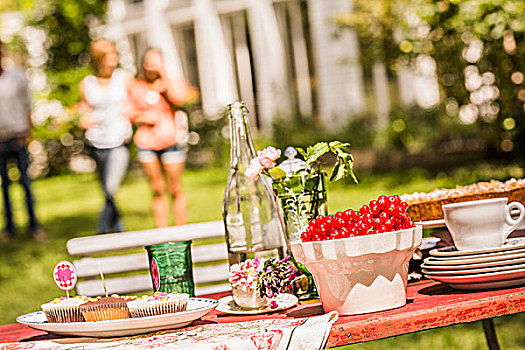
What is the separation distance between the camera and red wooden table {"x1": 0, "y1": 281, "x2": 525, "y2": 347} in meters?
1.27

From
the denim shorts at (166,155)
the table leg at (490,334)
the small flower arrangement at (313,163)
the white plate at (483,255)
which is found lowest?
the table leg at (490,334)

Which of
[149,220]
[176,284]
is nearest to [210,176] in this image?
[149,220]

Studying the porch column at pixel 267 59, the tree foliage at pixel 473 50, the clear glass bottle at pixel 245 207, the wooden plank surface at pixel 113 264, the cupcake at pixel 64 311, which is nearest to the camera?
the cupcake at pixel 64 311

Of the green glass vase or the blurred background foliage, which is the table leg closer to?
the green glass vase

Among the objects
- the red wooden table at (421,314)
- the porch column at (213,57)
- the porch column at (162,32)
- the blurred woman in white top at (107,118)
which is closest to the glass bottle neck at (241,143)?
the red wooden table at (421,314)

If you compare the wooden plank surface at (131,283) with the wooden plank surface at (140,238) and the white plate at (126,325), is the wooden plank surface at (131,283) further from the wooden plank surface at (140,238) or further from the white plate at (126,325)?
the white plate at (126,325)

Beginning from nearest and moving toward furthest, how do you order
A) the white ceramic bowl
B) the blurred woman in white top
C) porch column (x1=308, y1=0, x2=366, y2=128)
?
the white ceramic bowl < the blurred woman in white top < porch column (x1=308, y1=0, x2=366, y2=128)

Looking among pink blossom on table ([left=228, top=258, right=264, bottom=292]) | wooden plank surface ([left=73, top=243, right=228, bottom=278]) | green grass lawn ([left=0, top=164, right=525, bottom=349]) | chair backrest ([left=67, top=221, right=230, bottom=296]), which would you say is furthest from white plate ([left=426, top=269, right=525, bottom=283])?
green grass lawn ([left=0, top=164, right=525, bottom=349])

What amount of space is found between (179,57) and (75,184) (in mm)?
3018

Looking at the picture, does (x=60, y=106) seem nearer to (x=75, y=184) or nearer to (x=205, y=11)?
(x=75, y=184)

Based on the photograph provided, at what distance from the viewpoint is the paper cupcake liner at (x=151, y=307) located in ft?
4.60

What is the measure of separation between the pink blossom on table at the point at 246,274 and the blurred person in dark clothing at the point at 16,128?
5859 millimetres

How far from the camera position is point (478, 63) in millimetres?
7883

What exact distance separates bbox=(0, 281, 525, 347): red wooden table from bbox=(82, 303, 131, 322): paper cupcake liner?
5 cm
